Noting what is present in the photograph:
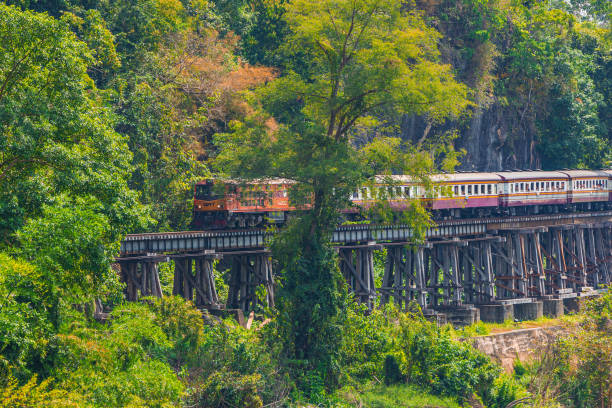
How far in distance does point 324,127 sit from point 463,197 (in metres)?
16.5

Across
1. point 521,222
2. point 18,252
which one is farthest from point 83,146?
point 521,222

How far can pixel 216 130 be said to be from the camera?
139 feet

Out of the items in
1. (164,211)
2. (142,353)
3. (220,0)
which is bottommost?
(142,353)


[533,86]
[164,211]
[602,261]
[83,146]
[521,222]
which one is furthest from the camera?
[533,86]

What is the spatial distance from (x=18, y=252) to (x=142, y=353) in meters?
4.21

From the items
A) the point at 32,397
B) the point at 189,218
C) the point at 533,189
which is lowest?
the point at 32,397

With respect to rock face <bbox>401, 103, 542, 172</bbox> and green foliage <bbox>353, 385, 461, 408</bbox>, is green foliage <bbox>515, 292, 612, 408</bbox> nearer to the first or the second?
green foliage <bbox>353, 385, 461, 408</bbox>

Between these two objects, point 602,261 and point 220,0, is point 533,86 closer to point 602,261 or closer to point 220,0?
point 602,261

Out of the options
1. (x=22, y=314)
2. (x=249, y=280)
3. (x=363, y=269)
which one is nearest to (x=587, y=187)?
(x=363, y=269)

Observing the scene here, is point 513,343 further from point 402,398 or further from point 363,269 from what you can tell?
point 402,398

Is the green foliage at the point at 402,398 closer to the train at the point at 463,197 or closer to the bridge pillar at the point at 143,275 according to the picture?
the train at the point at 463,197

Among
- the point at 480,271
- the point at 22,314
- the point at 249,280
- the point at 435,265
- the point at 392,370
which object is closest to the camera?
the point at 22,314

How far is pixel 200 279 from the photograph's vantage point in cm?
2975

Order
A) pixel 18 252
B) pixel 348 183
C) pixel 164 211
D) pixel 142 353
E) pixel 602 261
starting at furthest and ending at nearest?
pixel 602 261 → pixel 164 211 → pixel 348 183 → pixel 142 353 → pixel 18 252
